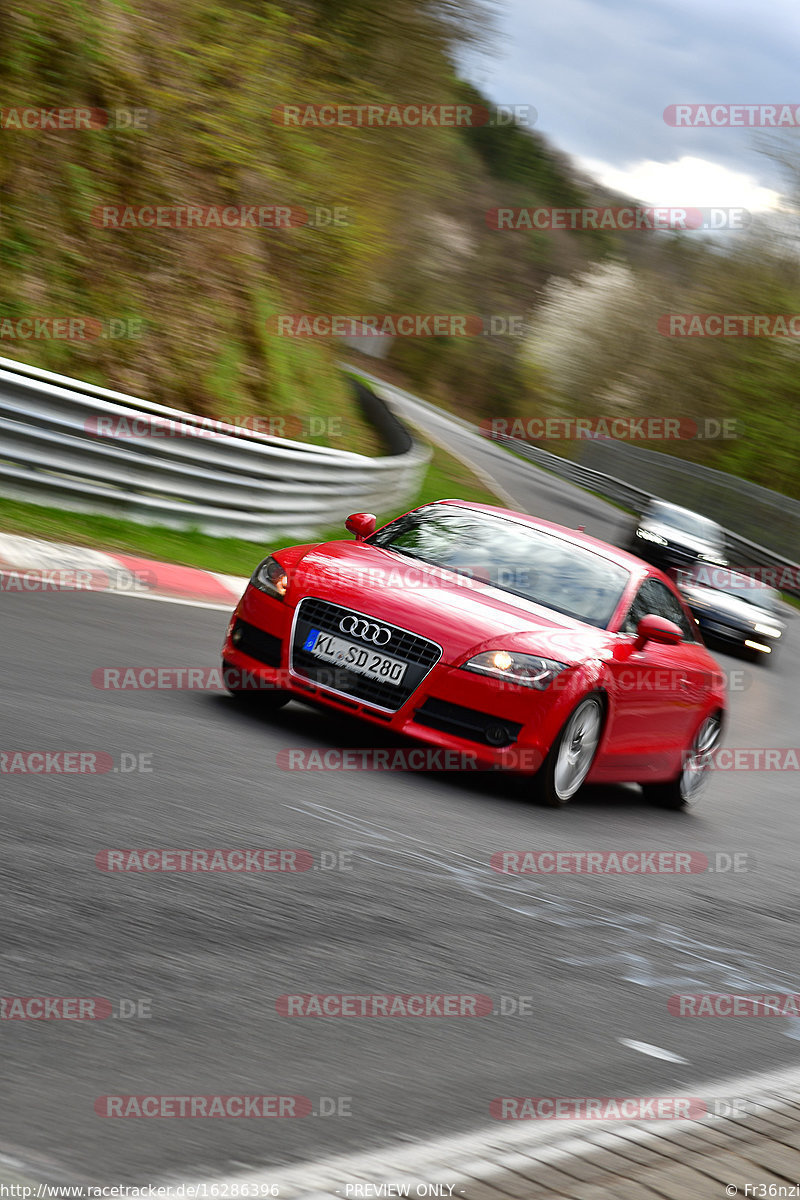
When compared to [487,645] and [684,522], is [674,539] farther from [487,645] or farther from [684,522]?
[487,645]

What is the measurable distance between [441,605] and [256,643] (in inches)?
39.6

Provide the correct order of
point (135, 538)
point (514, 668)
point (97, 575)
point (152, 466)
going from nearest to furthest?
point (514, 668)
point (97, 575)
point (135, 538)
point (152, 466)

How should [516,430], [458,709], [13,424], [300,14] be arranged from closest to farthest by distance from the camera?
[458,709]
[13,424]
[300,14]
[516,430]

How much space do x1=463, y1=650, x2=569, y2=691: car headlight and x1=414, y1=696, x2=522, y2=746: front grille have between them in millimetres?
194

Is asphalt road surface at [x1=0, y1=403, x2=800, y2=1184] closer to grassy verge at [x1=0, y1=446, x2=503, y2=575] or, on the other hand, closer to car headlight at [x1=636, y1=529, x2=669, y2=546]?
grassy verge at [x1=0, y1=446, x2=503, y2=575]

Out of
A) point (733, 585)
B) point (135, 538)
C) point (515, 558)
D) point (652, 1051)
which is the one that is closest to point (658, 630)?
point (515, 558)

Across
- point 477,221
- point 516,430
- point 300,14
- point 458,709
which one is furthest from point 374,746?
point 477,221

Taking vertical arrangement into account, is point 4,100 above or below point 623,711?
above

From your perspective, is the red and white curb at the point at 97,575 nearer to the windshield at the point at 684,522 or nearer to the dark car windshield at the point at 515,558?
the dark car windshield at the point at 515,558

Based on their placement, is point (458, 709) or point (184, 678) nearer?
point (458, 709)

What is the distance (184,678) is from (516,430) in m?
67.9

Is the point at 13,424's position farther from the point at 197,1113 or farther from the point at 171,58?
the point at 197,1113

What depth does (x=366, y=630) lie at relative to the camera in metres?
7.57

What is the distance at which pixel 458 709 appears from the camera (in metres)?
7.46
